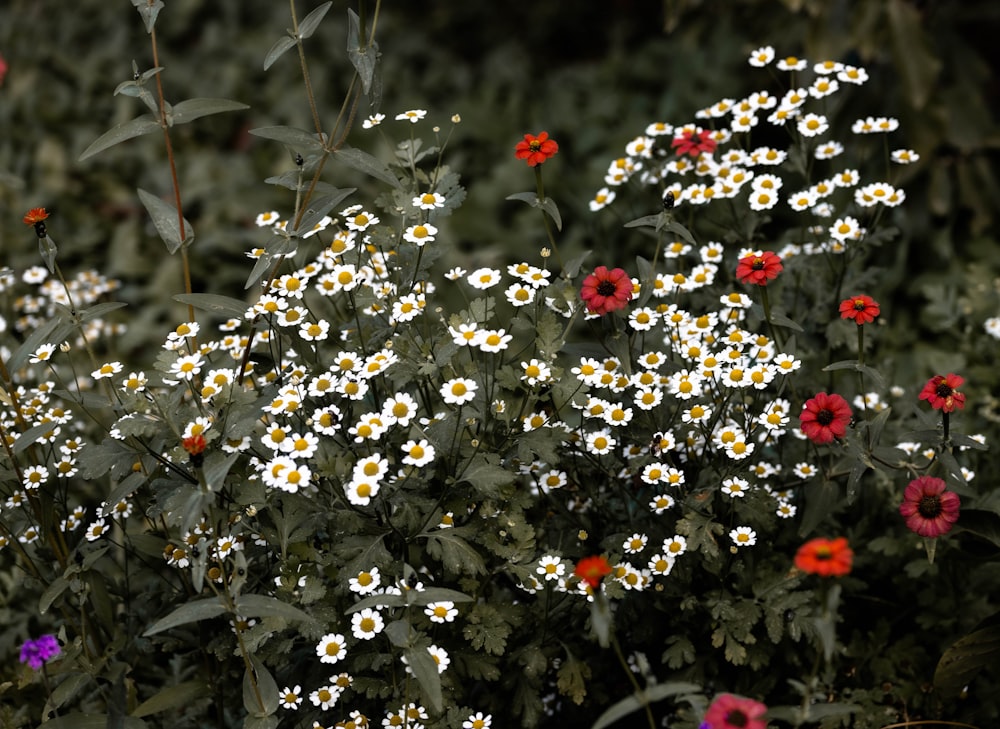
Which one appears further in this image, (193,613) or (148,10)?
(148,10)

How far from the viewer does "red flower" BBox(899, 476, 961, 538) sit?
1.63 meters

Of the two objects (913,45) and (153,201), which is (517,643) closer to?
(153,201)

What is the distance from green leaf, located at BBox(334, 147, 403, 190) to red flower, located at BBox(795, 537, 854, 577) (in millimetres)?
880

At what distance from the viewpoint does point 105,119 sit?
15.8 feet

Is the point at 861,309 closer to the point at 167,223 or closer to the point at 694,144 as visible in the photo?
the point at 694,144

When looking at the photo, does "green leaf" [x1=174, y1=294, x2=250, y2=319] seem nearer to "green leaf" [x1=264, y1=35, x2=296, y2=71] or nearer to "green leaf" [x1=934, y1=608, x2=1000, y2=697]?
"green leaf" [x1=264, y1=35, x2=296, y2=71]

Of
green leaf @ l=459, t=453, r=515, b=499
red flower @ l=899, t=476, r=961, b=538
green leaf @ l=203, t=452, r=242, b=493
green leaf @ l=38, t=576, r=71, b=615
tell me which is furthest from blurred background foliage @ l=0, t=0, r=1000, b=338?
green leaf @ l=203, t=452, r=242, b=493

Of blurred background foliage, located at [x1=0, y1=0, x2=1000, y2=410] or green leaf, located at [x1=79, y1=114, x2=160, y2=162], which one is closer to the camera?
green leaf, located at [x1=79, y1=114, x2=160, y2=162]

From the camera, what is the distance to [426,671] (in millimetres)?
1478

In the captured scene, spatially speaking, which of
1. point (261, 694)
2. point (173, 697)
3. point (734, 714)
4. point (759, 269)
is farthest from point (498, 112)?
point (734, 714)

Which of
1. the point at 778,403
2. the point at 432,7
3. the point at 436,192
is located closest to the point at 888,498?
the point at 778,403

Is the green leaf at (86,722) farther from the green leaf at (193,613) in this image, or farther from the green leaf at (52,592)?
the green leaf at (193,613)

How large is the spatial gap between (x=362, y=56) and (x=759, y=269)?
77 cm

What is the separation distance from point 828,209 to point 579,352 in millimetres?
780
